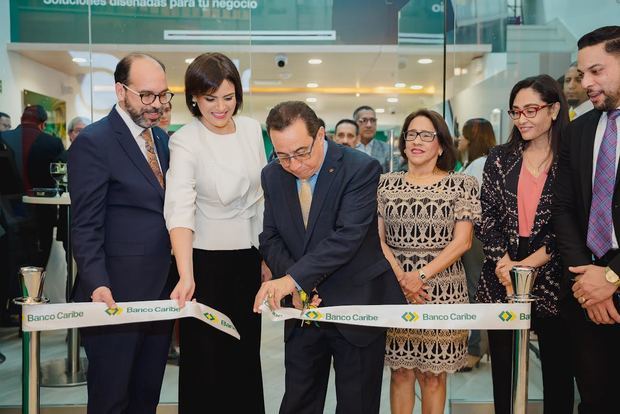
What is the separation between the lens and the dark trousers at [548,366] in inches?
110

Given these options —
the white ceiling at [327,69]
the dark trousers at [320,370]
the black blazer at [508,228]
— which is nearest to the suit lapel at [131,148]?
the dark trousers at [320,370]

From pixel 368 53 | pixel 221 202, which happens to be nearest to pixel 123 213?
pixel 221 202

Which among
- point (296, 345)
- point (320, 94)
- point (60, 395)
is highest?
point (320, 94)

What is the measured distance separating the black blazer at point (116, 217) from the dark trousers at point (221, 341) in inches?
8.5

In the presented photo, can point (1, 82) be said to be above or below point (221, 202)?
above

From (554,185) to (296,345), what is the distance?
1.24 m

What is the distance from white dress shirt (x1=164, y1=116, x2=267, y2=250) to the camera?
8.25 ft

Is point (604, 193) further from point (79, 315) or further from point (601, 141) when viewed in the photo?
point (79, 315)

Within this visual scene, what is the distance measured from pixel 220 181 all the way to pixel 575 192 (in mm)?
1390

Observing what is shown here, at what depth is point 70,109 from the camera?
13.6 feet

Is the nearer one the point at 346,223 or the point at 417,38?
the point at 346,223

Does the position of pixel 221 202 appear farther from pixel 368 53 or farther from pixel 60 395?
pixel 368 53

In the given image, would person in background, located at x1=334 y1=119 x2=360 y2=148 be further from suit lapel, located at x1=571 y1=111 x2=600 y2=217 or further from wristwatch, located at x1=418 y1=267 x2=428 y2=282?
suit lapel, located at x1=571 y1=111 x2=600 y2=217

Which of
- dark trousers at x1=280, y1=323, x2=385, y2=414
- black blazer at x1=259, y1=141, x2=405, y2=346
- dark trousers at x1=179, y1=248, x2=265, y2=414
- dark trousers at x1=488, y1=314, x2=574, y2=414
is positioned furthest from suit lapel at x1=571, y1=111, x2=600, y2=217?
dark trousers at x1=179, y1=248, x2=265, y2=414
